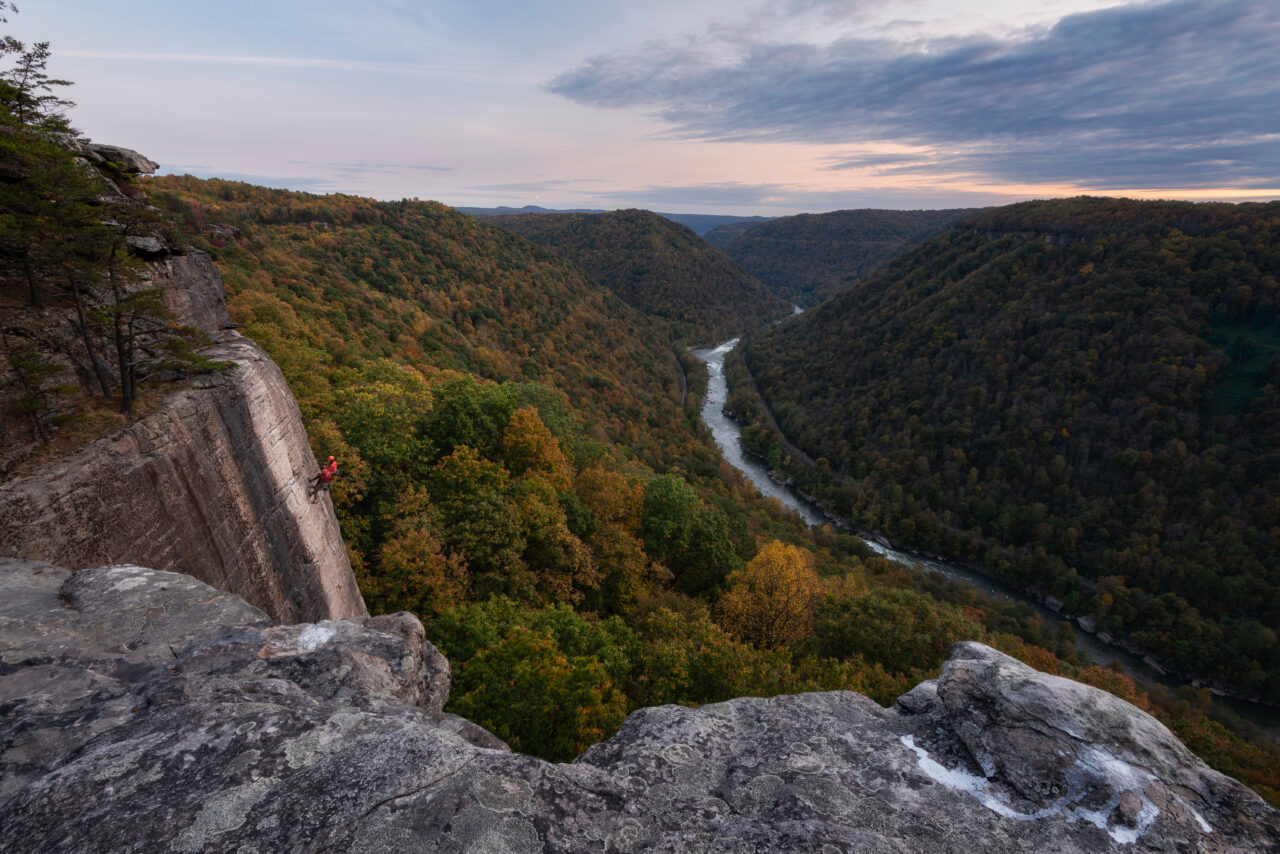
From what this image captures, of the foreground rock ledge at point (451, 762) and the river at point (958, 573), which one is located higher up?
the foreground rock ledge at point (451, 762)

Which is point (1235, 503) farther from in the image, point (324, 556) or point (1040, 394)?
point (324, 556)

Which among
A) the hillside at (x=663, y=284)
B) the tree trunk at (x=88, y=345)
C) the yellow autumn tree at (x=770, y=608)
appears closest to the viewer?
the tree trunk at (x=88, y=345)

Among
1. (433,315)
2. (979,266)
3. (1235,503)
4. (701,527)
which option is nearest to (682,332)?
(979,266)

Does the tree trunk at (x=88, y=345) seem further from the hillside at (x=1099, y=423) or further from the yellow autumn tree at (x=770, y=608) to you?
the hillside at (x=1099, y=423)

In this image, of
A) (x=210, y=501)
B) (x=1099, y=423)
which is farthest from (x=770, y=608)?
(x=1099, y=423)

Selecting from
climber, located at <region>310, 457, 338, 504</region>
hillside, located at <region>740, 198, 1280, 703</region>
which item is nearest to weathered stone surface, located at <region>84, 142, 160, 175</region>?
climber, located at <region>310, 457, 338, 504</region>

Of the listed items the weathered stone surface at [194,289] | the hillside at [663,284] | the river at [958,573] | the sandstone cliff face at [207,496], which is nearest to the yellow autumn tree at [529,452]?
the sandstone cliff face at [207,496]

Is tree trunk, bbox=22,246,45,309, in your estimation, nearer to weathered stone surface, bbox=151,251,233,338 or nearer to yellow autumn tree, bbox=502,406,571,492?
weathered stone surface, bbox=151,251,233,338
